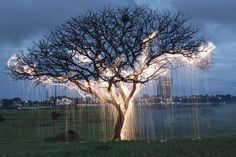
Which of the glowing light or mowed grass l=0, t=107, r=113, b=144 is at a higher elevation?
the glowing light

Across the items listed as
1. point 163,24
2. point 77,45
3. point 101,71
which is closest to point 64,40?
point 77,45

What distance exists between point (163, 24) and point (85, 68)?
546 cm

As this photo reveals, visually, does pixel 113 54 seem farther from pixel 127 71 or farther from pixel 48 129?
pixel 48 129

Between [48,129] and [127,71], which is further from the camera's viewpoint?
[48,129]

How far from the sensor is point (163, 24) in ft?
101

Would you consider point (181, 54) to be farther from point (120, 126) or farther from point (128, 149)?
point (128, 149)

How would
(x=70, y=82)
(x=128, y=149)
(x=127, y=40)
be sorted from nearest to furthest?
(x=128, y=149), (x=127, y=40), (x=70, y=82)

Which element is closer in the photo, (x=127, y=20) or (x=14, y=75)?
(x=127, y=20)

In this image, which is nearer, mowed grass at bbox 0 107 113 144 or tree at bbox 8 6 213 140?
tree at bbox 8 6 213 140

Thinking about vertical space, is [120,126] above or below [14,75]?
below

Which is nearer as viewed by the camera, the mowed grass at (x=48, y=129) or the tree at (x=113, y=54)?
the tree at (x=113, y=54)

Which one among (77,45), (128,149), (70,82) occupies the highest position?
(77,45)

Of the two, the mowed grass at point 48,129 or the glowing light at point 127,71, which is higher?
the glowing light at point 127,71

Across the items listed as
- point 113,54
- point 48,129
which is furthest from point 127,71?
point 48,129
